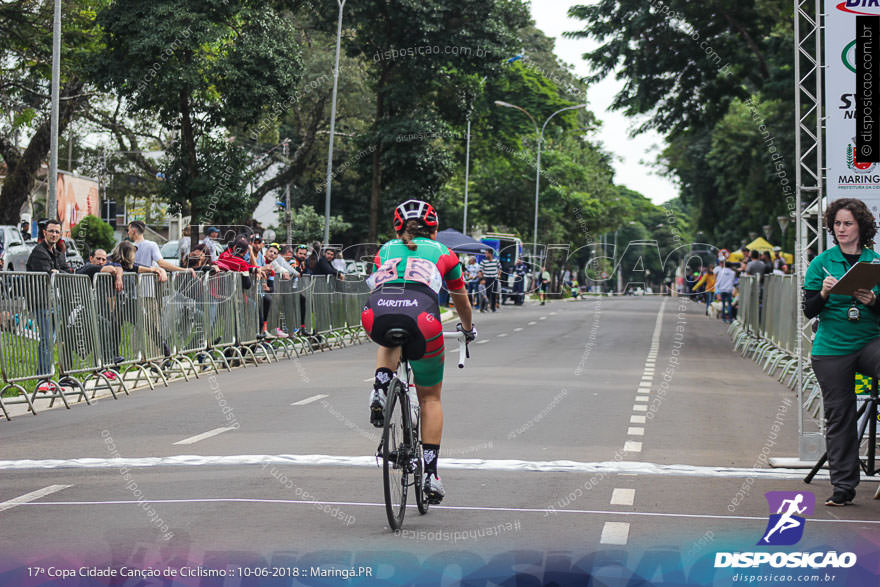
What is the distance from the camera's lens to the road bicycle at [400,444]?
22.5 ft

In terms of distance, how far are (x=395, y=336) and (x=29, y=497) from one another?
109 inches

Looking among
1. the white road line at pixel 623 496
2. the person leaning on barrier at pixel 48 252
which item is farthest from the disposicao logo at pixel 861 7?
the person leaning on barrier at pixel 48 252

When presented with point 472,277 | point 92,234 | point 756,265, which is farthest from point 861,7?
point 92,234

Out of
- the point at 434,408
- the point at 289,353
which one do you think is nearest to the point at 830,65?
the point at 434,408

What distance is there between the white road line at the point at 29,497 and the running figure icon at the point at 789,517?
4.48 metres

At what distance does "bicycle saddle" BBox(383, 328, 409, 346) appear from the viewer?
7141 mm

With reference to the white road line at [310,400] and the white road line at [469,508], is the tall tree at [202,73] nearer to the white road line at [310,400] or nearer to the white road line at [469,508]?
the white road line at [310,400]

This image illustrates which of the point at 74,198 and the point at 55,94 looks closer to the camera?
the point at 55,94

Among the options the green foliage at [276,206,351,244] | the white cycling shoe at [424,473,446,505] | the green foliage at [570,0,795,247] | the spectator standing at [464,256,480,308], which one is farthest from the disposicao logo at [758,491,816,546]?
the green foliage at [276,206,351,244]

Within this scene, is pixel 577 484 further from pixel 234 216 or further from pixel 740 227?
pixel 740 227

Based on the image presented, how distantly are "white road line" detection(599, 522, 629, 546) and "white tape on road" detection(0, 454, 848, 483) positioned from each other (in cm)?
207

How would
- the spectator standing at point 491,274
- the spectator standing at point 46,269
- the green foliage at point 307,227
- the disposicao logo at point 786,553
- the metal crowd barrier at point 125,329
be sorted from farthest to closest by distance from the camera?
the green foliage at point 307,227 < the spectator standing at point 491,274 < the spectator standing at point 46,269 < the metal crowd barrier at point 125,329 < the disposicao logo at point 786,553

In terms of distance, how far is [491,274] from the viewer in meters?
43.5

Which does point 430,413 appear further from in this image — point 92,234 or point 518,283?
point 92,234
